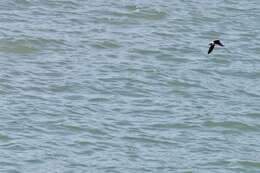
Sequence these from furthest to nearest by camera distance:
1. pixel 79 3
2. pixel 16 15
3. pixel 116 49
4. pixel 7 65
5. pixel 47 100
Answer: pixel 79 3, pixel 16 15, pixel 116 49, pixel 7 65, pixel 47 100

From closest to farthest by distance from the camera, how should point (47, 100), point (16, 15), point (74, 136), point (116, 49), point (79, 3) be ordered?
point (74, 136), point (47, 100), point (116, 49), point (16, 15), point (79, 3)

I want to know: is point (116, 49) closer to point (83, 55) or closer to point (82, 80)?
point (83, 55)

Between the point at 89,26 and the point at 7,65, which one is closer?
the point at 7,65

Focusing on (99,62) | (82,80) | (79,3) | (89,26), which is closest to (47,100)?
(82,80)

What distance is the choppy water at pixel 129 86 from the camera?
778 inches

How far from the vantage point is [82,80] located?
23.7 meters

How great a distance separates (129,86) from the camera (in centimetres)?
2367

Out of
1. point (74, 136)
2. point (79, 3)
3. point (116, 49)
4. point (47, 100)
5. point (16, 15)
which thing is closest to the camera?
point (74, 136)

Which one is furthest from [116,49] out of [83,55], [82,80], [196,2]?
[196,2]

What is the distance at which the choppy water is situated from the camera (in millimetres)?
19766

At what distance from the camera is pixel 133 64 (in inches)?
992

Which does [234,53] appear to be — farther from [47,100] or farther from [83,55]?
[47,100]

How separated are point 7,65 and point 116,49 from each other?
3093mm

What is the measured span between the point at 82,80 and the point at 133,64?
1862 mm
